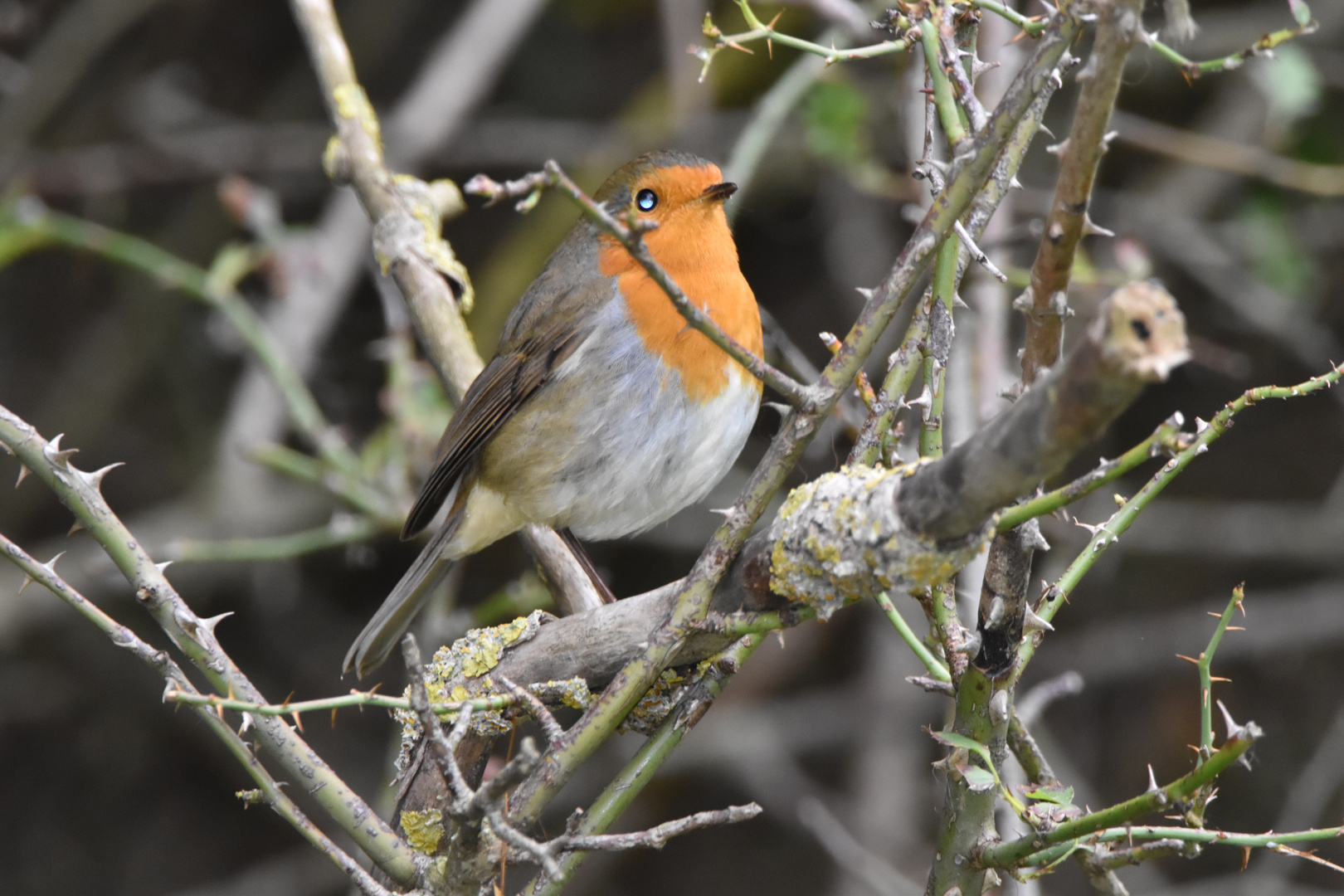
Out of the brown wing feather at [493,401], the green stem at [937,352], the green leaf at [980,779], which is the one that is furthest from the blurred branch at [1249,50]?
the brown wing feather at [493,401]

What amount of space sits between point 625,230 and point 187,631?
34.5 inches

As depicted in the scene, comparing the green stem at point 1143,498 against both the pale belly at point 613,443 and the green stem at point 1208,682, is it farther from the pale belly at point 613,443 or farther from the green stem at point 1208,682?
the pale belly at point 613,443

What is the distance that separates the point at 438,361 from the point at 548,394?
0.44 metres

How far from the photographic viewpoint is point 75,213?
4.82 meters

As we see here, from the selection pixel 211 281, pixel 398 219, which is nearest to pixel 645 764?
pixel 398 219

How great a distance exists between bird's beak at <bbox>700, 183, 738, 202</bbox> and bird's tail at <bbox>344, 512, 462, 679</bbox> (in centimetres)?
104

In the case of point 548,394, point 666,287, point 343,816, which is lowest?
point 343,816

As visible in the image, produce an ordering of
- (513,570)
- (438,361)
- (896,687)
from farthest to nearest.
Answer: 1. (513,570)
2. (896,687)
3. (438,361)

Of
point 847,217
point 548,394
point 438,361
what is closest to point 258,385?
point 438,361

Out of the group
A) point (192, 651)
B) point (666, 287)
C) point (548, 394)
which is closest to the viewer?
point (666, 287)

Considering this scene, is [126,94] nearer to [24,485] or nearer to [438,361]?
[24,485]

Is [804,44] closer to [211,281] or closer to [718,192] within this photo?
[718,192]

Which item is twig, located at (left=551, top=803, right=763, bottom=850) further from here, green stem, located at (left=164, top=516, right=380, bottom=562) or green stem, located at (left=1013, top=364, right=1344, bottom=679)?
green stem, located at (left=164, top=516, right=380, bottom=562)

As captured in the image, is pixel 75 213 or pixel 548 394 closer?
pixel 548 394
